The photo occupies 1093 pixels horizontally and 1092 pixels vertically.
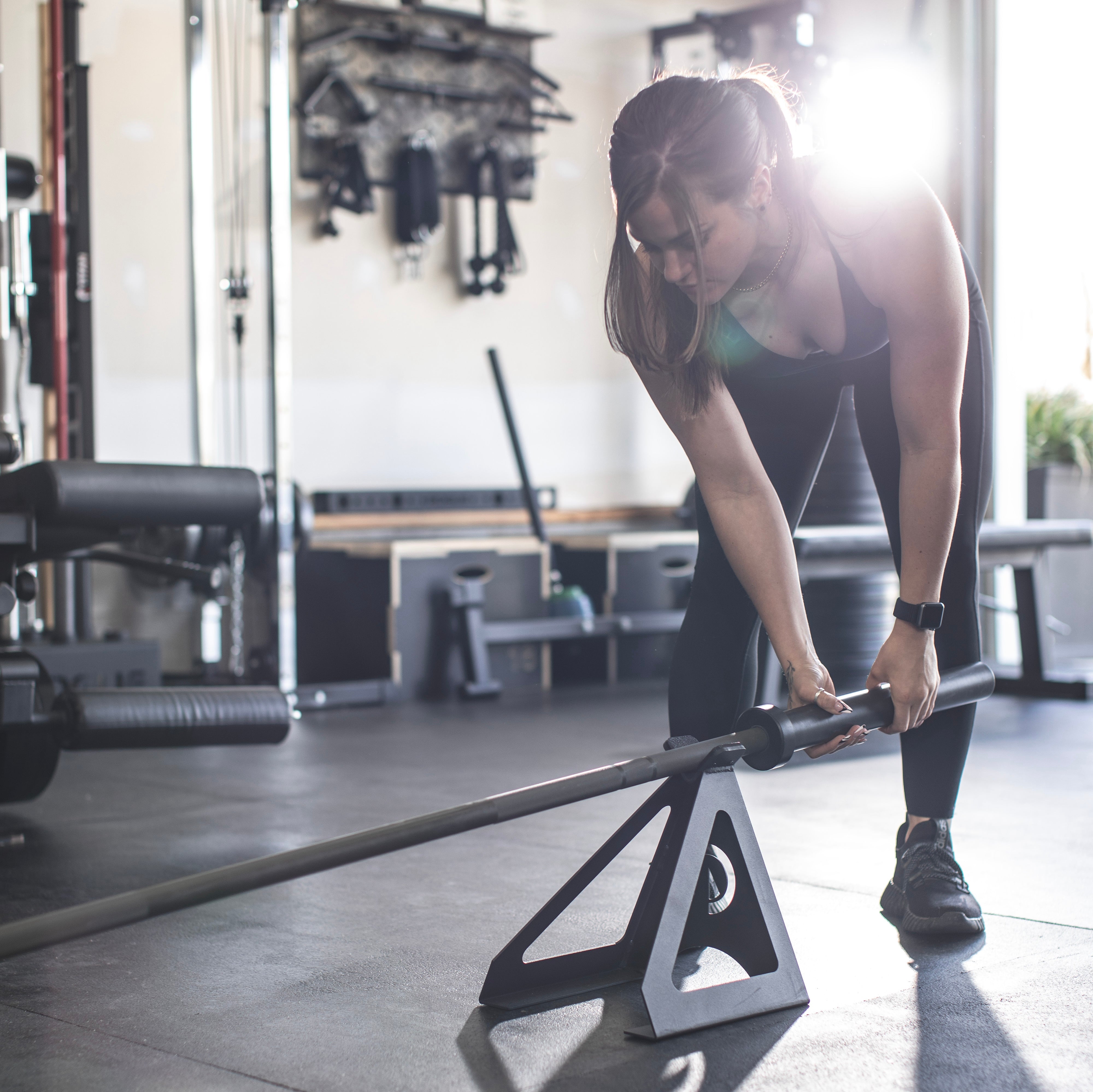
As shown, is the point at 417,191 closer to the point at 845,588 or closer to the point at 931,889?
the point at 845,588

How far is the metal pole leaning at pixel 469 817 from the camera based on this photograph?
919 millimetres

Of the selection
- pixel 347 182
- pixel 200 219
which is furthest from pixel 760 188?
pixel 347 182

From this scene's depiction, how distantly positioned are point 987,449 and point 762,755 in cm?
52

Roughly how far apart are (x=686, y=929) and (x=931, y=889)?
0.33m

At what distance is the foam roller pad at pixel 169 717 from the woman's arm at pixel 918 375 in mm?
1076

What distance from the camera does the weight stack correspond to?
3455 mm

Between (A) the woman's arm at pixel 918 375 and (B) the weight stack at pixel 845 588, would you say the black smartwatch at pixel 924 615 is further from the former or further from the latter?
(B) the weight stack at pixel 845 588

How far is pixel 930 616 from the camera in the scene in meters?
1.34

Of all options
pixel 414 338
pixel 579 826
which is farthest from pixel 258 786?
pixel 414 338

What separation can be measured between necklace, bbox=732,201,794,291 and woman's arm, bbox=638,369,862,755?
0.11 m

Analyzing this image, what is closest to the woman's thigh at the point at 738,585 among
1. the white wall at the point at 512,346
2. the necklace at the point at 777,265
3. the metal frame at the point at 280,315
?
the necklace at the point at 777,265

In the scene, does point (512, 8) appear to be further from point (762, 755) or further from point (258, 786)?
point (762, 755)

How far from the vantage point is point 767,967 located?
4.18 feet

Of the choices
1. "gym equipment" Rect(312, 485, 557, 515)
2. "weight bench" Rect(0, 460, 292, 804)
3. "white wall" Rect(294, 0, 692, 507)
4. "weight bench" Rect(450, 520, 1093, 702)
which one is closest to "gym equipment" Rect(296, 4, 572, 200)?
"white wall" Rect(294, 0, 692, 507)
